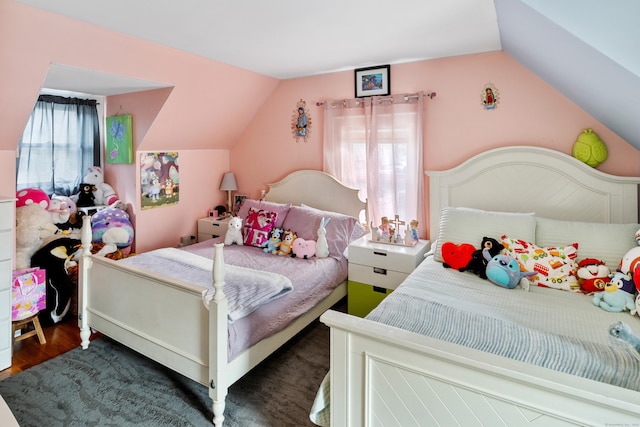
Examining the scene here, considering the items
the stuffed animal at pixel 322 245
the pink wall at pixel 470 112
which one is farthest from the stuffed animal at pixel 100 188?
the stuffed animal at pixel 322 245

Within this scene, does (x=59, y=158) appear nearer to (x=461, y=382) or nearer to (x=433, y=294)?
(x=433, y=294)

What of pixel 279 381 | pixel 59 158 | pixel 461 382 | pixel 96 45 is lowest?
pixel 279 381

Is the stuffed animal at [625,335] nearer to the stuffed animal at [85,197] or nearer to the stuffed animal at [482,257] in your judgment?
the stuffed animal at [482,257]

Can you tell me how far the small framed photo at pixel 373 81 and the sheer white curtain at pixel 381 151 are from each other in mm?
66

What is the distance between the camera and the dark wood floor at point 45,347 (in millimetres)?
2424

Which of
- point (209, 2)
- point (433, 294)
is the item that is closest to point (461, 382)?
point (433, 294)

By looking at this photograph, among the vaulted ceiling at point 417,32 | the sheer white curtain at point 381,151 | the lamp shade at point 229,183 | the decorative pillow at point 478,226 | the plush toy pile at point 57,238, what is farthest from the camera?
the lamp shade at point 229,183

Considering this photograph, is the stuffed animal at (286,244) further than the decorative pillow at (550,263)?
Yes

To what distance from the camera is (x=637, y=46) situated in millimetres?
1236

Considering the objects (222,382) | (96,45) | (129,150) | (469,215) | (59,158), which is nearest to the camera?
(222,382)

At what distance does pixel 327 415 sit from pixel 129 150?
3.05 meters

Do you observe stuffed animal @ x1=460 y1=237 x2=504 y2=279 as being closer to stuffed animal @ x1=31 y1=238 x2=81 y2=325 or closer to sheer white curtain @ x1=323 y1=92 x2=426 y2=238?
sheer white curtain @ x1=323 y1=92 x2=426 y2=238

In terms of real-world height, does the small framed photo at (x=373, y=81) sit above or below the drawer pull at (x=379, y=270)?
above

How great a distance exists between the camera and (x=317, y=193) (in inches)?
145
